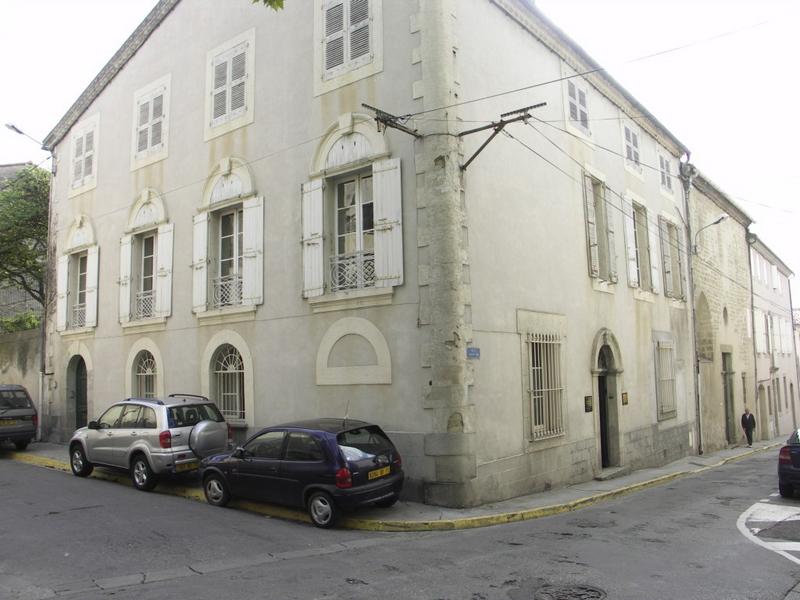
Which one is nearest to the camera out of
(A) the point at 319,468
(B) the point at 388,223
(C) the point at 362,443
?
(A) the point at 319,468

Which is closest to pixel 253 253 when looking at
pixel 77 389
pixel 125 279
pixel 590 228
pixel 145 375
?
pixel 125 279

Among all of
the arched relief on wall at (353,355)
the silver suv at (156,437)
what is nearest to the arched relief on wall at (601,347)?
the arched relief on wall at (353,355)

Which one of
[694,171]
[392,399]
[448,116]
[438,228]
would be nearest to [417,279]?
[438,228]

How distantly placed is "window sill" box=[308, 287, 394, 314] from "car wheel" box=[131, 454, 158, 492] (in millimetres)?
3920

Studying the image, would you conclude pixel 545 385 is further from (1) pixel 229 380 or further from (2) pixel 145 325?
(2) pixel 145 325

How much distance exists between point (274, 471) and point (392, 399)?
7.29 feet

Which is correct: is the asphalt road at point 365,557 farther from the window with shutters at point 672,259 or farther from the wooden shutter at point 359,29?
the window with shutters at point 672,259

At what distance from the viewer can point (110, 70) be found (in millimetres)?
17109

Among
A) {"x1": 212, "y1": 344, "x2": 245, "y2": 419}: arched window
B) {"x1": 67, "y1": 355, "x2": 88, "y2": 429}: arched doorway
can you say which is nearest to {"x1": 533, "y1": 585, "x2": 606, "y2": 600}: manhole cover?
{"x1": 212, "y1": 344, "x2": 245, "y2": 419}: arched window

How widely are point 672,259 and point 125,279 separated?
15718 millimetres

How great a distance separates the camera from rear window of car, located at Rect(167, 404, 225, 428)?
1074 centimetres

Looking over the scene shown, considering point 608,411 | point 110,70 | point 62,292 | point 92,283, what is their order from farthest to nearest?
1. point 62,292
2. point 110,70
3. point 92,283
4. point 608,411

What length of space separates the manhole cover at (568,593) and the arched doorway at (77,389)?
15.3 m

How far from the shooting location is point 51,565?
21.3ft
